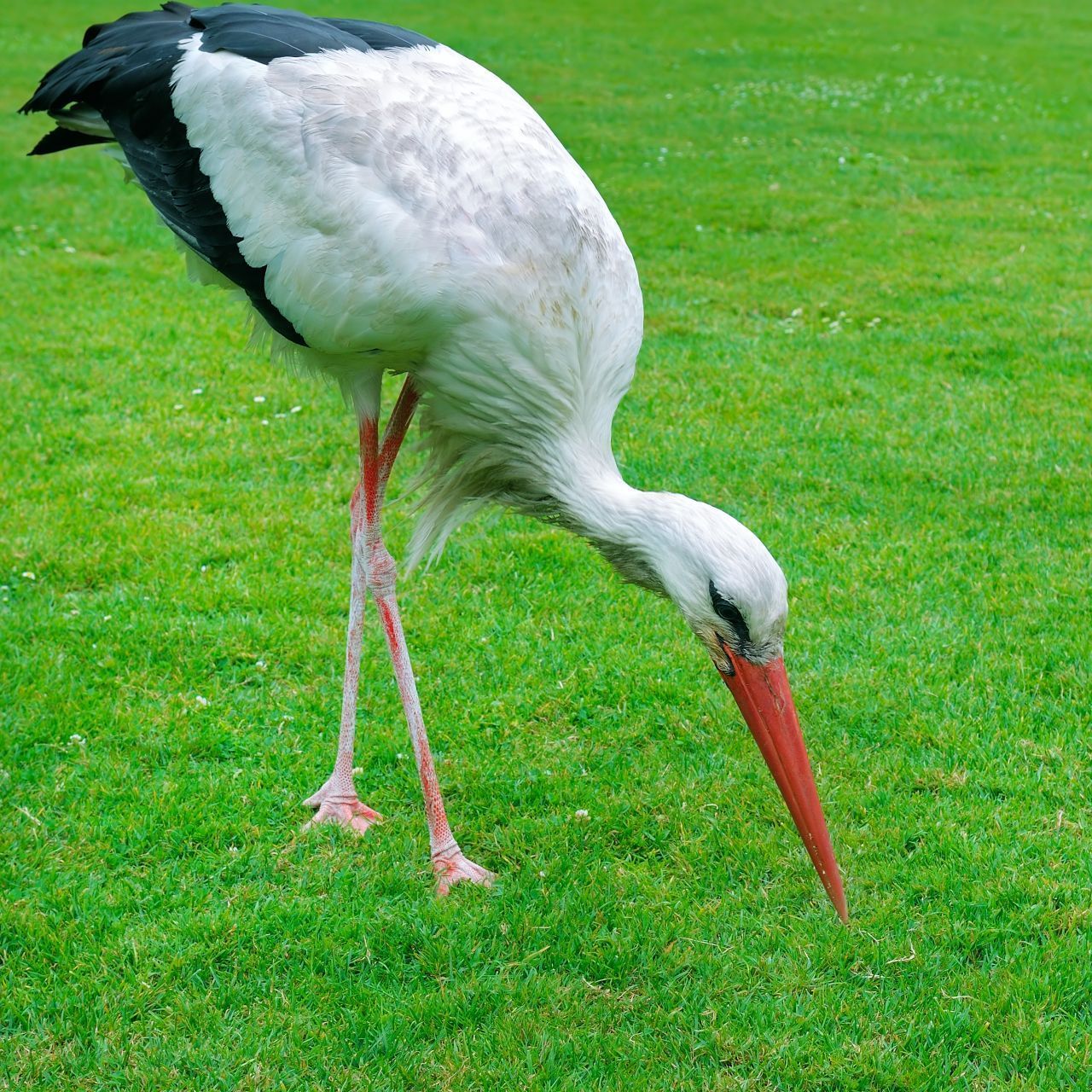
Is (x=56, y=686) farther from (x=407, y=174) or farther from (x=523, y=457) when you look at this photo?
(x=407, y=174)

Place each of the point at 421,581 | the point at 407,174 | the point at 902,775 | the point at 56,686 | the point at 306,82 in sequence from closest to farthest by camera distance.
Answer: the point at 407,174 → the point at 306,82 → the point at 902,775 → the point at 56,686 → the point at 421,581

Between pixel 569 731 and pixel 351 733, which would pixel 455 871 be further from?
pixel 569 731

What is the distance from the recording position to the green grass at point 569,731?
3230 millimetres

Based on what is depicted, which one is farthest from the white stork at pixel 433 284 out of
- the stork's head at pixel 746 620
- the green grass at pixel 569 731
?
the green grass at pixel 569 731

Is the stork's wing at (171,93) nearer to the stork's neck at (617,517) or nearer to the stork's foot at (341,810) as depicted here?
the stork's neck at (617,517)

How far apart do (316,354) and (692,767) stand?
1.77 m

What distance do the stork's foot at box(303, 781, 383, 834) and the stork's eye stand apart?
4.58ft

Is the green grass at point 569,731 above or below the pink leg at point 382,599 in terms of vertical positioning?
below

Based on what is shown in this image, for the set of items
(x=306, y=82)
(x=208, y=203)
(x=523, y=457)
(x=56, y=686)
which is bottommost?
(x=56, y=686)

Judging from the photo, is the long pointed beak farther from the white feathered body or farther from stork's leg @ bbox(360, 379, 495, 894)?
stork's leg @ bbox(360, 379, 495, 894)

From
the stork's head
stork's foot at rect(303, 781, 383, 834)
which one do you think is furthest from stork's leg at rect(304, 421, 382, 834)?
the stork's head

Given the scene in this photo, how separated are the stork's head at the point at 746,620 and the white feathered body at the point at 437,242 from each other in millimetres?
488

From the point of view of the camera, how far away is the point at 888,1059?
10.1 feet

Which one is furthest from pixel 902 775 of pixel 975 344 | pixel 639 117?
pixel 639 117
